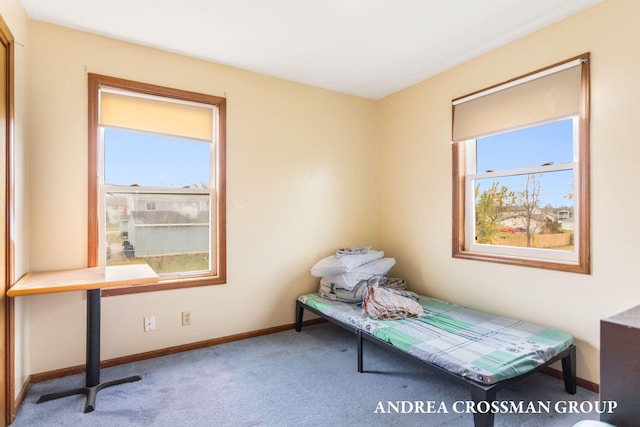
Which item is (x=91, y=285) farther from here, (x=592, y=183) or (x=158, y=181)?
(x=592, y=183)

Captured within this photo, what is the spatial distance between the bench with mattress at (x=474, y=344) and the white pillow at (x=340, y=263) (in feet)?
1.29

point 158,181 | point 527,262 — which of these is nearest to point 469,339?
point 527,262

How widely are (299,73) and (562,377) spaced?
10.5 feet

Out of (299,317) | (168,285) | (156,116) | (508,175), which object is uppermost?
(156,116)

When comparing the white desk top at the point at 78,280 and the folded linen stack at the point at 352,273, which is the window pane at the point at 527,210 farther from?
the white desk top at the point at 78,280

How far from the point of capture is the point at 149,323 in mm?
2656

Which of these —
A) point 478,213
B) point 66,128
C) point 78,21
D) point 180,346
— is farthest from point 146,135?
point 478,213

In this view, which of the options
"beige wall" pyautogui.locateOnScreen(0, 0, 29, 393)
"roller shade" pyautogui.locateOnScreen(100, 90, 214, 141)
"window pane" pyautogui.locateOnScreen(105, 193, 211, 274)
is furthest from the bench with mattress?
"beige wall" pyautogui.locateOnScreen(0, 0, 29, 393)

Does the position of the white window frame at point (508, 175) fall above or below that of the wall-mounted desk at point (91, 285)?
above

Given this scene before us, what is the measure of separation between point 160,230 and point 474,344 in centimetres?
251

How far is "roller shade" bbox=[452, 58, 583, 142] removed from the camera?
2258mm

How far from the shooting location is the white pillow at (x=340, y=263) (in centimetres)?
310

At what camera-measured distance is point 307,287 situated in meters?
3.44

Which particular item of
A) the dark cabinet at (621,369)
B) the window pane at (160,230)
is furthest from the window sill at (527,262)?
Result: the window pane at (160,230)
